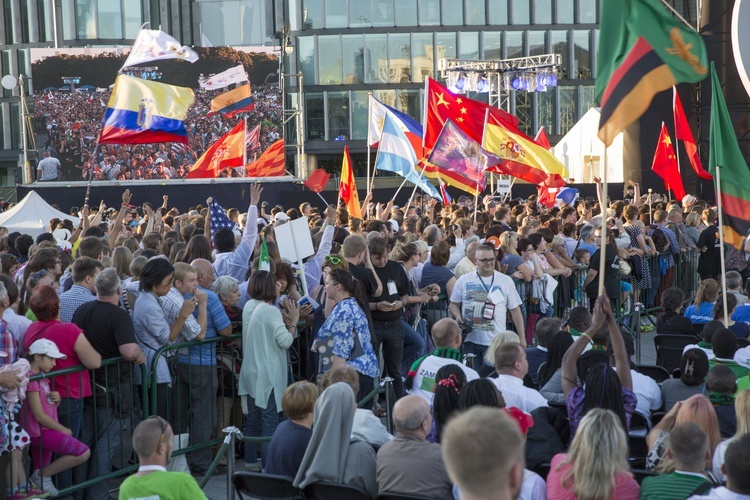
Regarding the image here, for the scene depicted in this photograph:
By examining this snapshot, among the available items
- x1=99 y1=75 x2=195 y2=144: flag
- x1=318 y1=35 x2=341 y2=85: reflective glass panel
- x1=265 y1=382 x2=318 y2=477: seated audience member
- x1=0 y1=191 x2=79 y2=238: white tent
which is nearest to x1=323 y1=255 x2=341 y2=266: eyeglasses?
x1=265 y1=382 x2=318 y2=477: seated audience member

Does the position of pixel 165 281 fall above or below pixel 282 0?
below

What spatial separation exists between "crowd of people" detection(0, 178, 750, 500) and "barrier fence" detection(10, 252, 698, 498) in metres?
0.02

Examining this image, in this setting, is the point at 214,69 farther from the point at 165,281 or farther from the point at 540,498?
the point at 540,498

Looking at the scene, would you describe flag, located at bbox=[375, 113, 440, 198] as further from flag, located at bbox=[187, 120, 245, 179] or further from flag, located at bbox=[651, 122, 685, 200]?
flag, located at bbox=[187, 120, 245, 179]

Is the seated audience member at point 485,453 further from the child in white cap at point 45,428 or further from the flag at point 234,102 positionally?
the flag at point 234,102

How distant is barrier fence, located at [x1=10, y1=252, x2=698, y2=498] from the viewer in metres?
7.08

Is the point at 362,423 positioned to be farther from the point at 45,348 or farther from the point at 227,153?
the point at 227,153

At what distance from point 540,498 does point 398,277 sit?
436cm

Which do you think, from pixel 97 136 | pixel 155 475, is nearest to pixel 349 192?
pixel 155 475

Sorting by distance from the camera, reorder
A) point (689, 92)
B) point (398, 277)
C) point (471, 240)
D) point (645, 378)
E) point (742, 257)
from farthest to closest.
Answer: point (689, 92)
point (742, 257)
point (471, 240)
point (398, 277)
point (645, 378)

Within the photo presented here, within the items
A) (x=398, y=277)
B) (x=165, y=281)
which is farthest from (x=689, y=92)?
(x=165, y=281)

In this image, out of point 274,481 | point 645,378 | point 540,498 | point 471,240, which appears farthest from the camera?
point 471,240

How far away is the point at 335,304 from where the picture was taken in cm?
838

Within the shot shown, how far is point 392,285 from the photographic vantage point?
918cm
